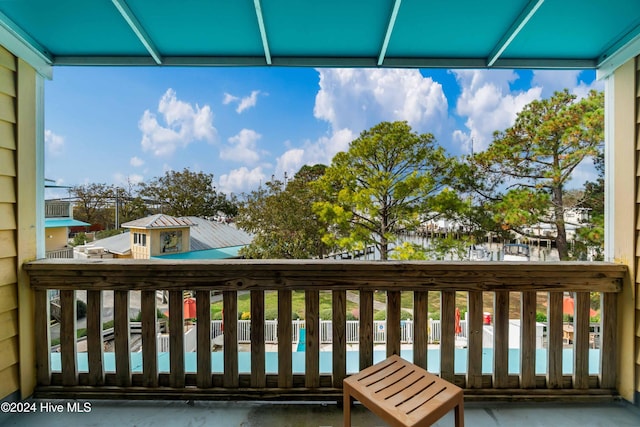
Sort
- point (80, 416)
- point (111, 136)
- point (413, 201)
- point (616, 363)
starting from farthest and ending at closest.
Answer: point (413, 201) < point (111, 136) < point (616, 363) < point (80, 416)

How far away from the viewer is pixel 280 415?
1.42m

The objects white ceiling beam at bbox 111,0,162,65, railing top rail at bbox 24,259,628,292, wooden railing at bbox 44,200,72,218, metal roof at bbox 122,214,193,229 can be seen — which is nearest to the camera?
white ceiling beam at bbox 111,0,162,65

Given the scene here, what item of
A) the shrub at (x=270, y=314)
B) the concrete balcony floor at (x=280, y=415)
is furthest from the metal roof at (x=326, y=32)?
the concrete balcony floor at (x=280, y=415)

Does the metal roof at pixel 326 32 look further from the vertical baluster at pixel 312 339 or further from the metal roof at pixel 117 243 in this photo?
the vertical baluster at pixel 312 339

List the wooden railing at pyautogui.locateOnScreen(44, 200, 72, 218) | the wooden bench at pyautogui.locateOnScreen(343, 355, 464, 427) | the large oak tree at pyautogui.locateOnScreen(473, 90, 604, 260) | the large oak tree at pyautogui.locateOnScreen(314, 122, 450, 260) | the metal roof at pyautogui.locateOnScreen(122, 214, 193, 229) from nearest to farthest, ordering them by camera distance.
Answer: the wooden bench at pyautogui.locateOnScreen(343, 355, 464, 427) → the wooden railing at pyautogui.locateOnScreen(44, 200, 72, 218) → the metal roof at pyautogui.locateOnScreen(122, 214, 193, 229) → the large oak tree at pyautogui.locateOnScreen(473, 90, 604, 260) → the large oak tree at pyautogui.locateOnScreen(314, 122, 450, 260)

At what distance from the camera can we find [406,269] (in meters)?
1.46

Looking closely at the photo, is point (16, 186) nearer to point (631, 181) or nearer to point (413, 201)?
point (413, 201)

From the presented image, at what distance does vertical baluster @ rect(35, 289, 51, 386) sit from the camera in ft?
5.04

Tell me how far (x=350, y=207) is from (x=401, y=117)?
3.04 feet

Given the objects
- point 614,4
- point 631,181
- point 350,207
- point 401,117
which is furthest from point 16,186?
point 631,181

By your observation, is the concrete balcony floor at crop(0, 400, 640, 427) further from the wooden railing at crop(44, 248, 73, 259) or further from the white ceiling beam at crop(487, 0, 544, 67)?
the white ceiling beam at crop(487, 0, 544, 67)

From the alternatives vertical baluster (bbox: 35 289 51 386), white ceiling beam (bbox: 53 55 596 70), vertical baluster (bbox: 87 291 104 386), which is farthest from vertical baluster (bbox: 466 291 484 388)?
vertical baluster (bbox: 35 289 51 386)

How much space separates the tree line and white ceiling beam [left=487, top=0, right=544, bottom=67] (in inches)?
33.4

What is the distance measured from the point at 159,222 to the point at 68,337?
78 centimetres
